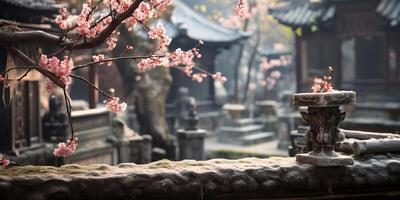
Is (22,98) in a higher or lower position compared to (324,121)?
higher

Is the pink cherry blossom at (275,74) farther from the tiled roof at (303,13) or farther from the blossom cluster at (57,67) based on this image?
the blossom cluster at (57,67)

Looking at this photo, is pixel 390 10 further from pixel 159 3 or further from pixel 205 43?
pixel 159 3

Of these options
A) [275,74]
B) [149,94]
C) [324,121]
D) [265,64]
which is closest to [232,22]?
[265,64]

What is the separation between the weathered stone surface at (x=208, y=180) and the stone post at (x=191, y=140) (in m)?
9.98

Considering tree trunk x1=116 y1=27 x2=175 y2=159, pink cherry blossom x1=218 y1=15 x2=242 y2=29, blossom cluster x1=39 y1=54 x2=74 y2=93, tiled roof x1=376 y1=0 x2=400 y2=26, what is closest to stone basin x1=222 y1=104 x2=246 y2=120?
tree trunk x1=116 y1=27 x2=175 y2=159

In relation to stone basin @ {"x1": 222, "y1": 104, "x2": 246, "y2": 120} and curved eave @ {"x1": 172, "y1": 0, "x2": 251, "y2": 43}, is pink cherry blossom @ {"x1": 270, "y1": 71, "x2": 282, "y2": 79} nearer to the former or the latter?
curved eave @ {"x1": 172, "y1": 0, "x2": 251, "y2": 43}

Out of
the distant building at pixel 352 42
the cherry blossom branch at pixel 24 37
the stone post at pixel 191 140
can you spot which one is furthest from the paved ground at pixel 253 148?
the cherry blossom branch at pixel 24 37

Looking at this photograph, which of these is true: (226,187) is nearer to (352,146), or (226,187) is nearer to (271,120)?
(352,146)

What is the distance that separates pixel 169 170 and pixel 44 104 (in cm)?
1087

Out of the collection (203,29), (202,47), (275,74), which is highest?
(203,29)

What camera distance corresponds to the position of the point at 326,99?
595 cm

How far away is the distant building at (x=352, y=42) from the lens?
1941 cm

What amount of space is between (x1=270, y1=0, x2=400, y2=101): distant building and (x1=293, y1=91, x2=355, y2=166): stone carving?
13.1 m

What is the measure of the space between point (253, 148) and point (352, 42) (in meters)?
7.29
